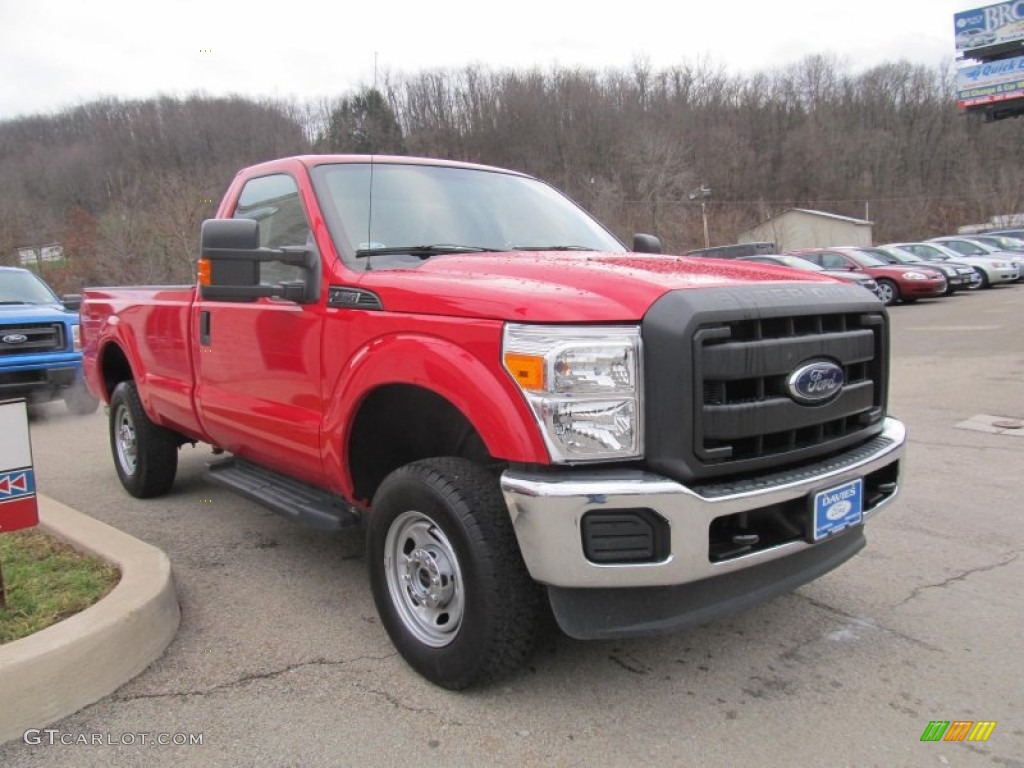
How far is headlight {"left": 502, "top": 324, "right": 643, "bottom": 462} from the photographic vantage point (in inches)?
93.5

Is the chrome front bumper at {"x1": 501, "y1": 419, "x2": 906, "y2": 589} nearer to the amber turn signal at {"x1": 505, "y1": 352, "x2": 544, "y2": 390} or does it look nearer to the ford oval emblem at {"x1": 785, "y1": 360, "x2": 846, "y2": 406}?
the amber turn signal at {"x1": 505, "y1": 352, "x2": 544, "y2": 390}

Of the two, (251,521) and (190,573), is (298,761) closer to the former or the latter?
(190,573)

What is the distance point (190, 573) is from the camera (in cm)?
404

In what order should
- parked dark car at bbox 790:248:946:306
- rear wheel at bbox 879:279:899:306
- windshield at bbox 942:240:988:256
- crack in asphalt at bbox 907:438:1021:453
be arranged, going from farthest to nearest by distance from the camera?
windshield at bbox 942:240:988:256, rear wheel at bbox 879:279:899:306, parked dark car at bbox 790:248:946:306, crack in asphalt at bbox 907:438:1021:453

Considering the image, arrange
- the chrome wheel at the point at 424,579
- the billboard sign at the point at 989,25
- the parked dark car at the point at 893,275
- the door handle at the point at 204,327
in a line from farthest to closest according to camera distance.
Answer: the billboard sign at the point at 989,25, the parked dark car at the point at 893,275, the door handle at the point at 204,327, the chrome wheel at the point at 424,579

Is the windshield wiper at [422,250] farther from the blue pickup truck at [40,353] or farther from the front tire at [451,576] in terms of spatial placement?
the blue pickup truck at [40,353]

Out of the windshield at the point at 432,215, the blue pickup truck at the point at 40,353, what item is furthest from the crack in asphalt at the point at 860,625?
the blue pickup truck at the point at 40,353

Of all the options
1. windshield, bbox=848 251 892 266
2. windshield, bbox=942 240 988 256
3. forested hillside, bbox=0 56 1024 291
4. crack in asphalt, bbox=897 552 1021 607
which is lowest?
crack in asphalt, bbox=897 552 1021 607

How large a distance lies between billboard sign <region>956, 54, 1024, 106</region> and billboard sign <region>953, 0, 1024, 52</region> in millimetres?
1404

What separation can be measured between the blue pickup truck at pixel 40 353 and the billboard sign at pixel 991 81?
5982cm

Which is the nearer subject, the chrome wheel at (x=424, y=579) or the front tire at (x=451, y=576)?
the front tire at (x=451, y=576)

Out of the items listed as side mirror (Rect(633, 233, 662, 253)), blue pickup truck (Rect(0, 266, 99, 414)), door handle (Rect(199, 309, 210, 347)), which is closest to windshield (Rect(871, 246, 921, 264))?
side mirror (Rect(633, 233, 662, 253))

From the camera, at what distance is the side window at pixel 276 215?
11.9ft

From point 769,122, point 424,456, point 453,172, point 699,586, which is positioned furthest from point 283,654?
point 769,122
